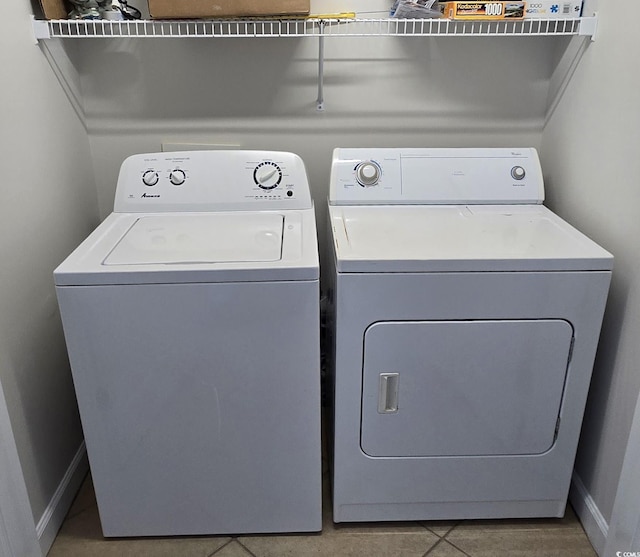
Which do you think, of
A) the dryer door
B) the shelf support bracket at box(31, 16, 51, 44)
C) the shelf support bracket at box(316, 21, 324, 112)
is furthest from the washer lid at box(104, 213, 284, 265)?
the shelf support bracket at box(31, 16, 51, 44)

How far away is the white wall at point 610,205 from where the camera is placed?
144cm

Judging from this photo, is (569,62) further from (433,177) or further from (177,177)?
(177,177)

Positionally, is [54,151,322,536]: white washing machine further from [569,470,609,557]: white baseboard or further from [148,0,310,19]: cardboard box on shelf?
[569,470,609,557]: white baseboard

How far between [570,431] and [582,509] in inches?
12.1

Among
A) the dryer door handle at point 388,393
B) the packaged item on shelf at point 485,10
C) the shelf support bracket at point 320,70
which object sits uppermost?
the packaged item on shelf at point 485,10

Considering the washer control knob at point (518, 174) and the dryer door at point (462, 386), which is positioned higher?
the washer control knob at point (518, 174)

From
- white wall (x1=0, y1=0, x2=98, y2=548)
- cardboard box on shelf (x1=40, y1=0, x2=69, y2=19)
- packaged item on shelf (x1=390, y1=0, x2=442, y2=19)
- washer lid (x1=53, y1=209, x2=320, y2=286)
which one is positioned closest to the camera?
washer lid (x1=53, y1=209, x2=320, y2=286)

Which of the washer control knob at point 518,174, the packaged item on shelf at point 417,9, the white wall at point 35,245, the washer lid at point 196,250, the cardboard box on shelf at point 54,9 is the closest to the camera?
the washer lid at point 196,250

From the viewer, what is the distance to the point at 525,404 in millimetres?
1532

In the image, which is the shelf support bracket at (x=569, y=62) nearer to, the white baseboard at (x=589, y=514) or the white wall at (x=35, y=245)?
the white baseboard at (x=589, y=514)

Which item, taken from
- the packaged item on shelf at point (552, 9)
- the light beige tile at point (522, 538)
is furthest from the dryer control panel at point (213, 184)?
the light beige tile at point (522, 538)

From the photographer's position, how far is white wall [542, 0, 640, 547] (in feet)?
4.72

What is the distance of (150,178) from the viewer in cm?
174

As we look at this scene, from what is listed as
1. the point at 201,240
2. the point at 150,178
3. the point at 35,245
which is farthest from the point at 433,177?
the point at 35,245
